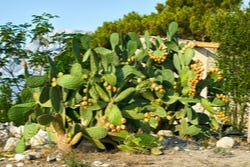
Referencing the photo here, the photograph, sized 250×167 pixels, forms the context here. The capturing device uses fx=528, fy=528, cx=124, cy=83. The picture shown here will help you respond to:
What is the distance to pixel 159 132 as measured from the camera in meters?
7.66

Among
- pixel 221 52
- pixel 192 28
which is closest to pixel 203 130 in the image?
pixel 221 52

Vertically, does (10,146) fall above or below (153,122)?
below

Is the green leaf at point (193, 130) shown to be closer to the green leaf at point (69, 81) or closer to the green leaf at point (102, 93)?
the green leaf at point (102, 93)

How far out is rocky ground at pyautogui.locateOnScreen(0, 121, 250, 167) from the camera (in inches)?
225

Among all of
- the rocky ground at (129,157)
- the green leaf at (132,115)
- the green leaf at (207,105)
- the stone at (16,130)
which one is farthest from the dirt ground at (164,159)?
the stone at (16,130)

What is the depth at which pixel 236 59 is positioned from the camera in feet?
36.3

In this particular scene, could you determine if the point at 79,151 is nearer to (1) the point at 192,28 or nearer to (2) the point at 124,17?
(1) the point at 192,28

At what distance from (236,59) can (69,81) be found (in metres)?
5.77

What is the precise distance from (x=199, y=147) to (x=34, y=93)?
2235 millimetres

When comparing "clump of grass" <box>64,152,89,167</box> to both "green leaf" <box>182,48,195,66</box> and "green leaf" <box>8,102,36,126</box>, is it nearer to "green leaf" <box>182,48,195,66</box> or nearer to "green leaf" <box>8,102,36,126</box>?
"green leaf" <box>8,102,36,126</box>

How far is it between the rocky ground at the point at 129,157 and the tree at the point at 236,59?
13.0ft

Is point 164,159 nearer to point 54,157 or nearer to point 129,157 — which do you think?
point 129,157

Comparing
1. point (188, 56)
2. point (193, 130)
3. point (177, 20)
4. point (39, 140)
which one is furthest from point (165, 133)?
point (177, 20)

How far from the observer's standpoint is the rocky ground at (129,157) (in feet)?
18.7
